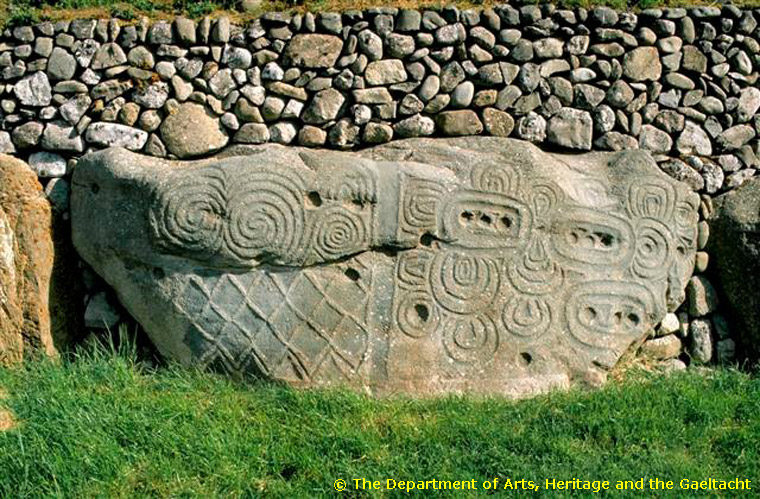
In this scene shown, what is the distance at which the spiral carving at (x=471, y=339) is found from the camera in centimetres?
636

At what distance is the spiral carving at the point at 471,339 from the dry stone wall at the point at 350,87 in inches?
49.4

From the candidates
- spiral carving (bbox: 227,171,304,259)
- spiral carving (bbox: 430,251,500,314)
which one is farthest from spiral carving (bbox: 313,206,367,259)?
spiral carving (bbox: 430,251,500,314)

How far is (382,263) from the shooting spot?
6371mm

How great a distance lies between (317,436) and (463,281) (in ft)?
4.95

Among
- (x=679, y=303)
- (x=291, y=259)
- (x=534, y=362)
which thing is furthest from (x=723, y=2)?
(x=291, y=259)

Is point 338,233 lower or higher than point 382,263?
higher

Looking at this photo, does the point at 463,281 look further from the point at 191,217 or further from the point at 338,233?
the point at 191,217

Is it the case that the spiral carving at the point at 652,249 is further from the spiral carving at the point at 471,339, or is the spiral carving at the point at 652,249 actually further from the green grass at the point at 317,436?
the spiral carving at the point at 471,339

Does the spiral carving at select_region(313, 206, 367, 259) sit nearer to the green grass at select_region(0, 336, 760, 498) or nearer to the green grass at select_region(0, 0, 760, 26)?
the green grass at select_region(0, 336, 760, 498)

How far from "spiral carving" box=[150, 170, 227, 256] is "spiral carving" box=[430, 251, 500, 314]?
4.41ft

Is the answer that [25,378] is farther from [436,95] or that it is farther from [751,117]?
[751,117]

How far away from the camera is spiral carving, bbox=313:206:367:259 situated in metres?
6.25

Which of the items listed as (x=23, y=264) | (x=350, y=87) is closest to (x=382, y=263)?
(x=350, y=87)

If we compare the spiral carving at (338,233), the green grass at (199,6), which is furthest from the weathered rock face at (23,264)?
the spiral carving at (338,233)
